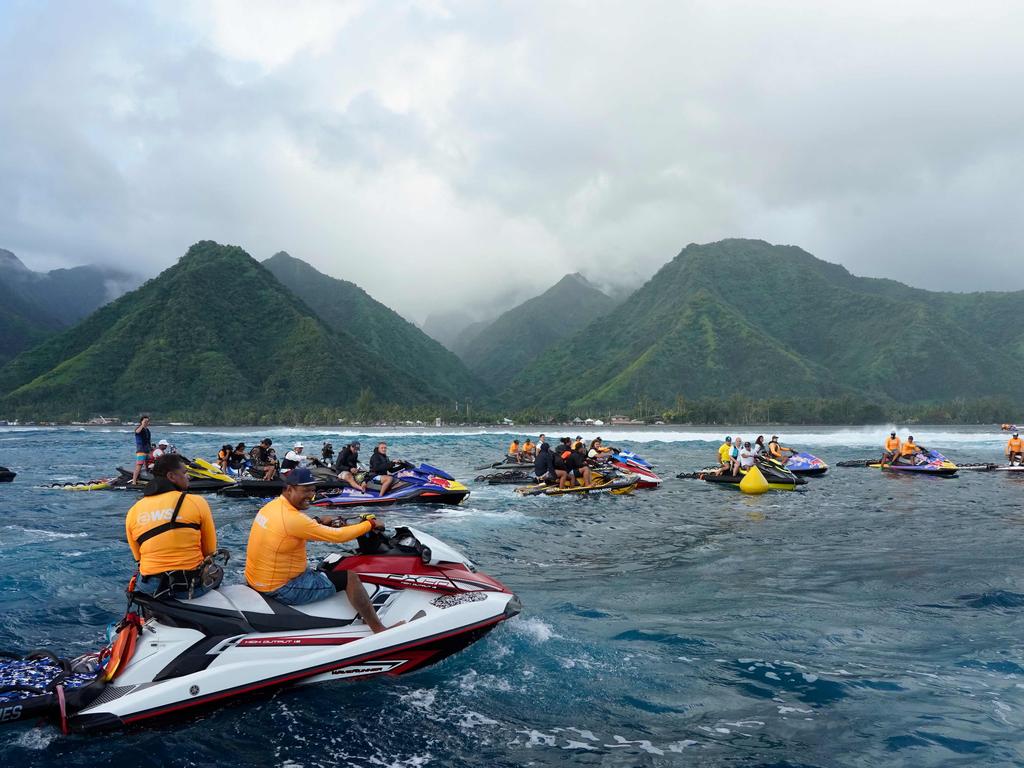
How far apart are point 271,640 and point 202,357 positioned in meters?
161

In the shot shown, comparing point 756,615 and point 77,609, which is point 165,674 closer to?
point 77,609

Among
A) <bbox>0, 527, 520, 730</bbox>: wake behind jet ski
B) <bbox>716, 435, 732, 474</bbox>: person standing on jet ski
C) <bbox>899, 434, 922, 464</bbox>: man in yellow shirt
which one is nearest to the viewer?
<bbox>0, 527, 520, 730</bbox>: wake behind jet ski

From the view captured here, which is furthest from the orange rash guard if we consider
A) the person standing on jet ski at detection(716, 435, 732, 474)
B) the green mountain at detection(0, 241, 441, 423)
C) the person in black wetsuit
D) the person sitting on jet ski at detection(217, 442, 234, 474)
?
the green mountain at detection(0, 241, 441, 423)

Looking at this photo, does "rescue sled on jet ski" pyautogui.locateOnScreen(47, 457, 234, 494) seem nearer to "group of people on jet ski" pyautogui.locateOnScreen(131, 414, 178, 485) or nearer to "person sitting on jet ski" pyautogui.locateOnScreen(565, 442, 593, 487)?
"group of people on jet ski" pyautogui.locateOnScreen(131, 414, 178, 485)

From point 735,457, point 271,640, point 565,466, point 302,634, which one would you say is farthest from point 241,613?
point 735,457

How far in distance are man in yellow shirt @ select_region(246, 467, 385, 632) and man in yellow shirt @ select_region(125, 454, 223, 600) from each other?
1.63ft

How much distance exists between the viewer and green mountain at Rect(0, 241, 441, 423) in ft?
442

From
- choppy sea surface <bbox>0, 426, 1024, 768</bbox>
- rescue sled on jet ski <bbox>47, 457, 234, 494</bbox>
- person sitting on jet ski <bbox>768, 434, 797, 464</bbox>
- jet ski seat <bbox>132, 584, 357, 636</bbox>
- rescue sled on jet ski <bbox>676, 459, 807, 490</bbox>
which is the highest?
person sitting on jet ski <bbox>768, 434, 797, 464</bbox>

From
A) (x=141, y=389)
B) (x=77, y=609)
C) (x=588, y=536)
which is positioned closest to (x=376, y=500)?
(x=588, y=536)

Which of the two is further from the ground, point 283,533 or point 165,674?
point 283,533

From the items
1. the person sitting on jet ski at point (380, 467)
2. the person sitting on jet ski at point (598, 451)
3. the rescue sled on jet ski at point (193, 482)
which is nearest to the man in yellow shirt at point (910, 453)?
the person sitting on jet ski at point (598, 451)

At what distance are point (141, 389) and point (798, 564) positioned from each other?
148 m

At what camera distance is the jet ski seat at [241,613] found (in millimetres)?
6363

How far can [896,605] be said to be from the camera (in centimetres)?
1035
